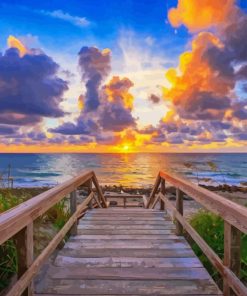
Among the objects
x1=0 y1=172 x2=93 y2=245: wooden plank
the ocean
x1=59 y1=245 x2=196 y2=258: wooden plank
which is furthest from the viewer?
the ocean

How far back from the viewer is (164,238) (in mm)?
5078

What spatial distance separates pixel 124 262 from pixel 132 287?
68 cm

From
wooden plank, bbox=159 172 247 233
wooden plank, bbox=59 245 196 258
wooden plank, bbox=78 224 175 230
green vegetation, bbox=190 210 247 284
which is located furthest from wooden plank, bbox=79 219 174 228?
wooden plank, bbox=159 172 247 233

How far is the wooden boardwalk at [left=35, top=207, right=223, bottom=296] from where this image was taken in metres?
3.24

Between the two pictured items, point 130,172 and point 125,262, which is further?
point 130,172

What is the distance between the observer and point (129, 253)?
4316 mm

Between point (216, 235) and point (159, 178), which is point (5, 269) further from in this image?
point (159, 178)

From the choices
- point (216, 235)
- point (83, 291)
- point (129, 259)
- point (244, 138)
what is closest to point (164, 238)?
point (216, 235)

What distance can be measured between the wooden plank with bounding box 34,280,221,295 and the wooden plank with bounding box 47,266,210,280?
0.08m

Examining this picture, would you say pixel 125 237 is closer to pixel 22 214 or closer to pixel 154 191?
pixel 22 214

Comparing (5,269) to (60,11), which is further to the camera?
(60,11)

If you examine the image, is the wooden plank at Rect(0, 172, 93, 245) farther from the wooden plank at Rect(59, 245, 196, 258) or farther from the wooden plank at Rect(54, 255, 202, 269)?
the wooden plank at Rect(59, 245, 196, 258)

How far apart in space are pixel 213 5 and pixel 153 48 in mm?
4876

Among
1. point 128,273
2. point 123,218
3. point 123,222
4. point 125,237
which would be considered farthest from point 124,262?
point 123,218
